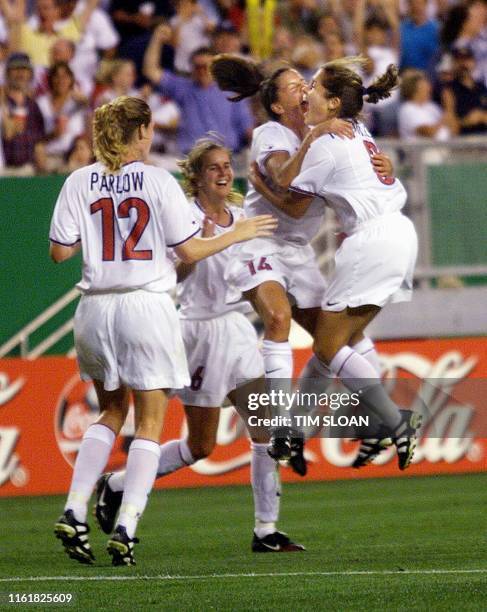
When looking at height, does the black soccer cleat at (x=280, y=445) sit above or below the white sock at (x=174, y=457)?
above

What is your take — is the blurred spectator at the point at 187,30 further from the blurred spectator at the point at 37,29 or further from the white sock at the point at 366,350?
the white sock at the point at 366,350

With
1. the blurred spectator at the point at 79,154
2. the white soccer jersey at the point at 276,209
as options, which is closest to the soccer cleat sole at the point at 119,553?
the white soccer jersey at the point at 276,209

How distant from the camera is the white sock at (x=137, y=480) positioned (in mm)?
7316

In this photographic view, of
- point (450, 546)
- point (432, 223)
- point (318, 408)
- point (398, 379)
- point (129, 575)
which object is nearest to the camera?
point (129, 575)

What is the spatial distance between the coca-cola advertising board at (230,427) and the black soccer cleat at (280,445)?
4.52 meters

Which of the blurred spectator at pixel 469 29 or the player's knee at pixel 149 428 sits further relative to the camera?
the blurred spectator at pixel 469 29

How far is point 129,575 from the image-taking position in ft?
23.3

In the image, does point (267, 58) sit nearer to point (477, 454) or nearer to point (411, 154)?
point (411, 154)

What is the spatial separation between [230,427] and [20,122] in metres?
3.38

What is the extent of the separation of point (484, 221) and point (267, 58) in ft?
9.08

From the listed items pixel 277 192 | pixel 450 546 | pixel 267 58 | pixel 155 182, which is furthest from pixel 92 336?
pixel 267 58

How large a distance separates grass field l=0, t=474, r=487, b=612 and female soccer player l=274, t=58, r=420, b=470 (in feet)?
2.61

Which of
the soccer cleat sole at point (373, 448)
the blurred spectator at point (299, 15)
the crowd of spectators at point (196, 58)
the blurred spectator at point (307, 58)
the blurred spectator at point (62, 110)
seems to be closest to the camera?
the soccer cleat sole at point (373, 448)

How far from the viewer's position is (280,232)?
8461mm
